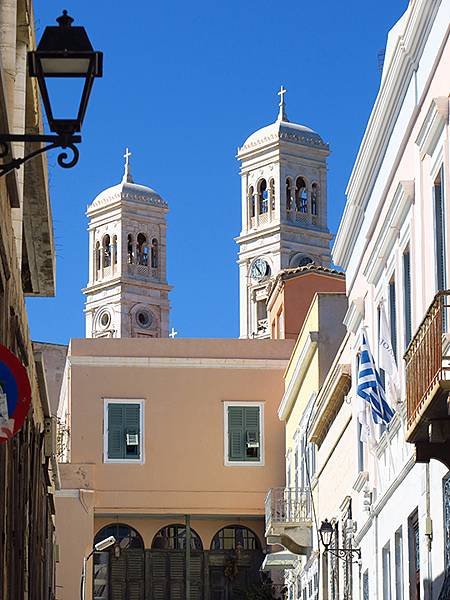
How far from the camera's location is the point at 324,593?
32.8 meters

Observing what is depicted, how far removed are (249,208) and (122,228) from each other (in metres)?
14.5

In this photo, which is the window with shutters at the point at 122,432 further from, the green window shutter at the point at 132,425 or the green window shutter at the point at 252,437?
the green window shutter at the point at 252,437

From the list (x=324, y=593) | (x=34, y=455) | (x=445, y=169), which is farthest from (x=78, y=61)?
(x=324, y=593)

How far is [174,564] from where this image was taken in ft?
151

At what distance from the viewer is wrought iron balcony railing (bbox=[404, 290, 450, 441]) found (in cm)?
1301

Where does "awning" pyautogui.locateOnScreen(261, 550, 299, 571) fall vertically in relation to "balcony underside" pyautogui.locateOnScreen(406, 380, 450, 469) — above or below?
below

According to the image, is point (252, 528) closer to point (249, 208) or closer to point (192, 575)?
point (192, 575)

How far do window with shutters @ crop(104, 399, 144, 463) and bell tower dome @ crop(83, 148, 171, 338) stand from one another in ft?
276

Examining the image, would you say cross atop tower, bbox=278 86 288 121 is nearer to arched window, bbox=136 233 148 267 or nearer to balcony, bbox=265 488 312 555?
arched window, bbox=136 233 148 267

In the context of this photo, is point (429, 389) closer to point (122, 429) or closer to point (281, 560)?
point (281, 560)

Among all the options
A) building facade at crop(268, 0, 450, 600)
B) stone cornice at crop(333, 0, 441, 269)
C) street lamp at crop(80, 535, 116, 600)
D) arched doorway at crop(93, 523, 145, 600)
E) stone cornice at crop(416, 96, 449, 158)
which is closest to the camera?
building facade at crop(268, 0, 450, 600)

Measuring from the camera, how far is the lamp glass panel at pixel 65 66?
8656 mm

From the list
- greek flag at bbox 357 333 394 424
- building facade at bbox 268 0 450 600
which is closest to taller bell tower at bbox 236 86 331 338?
building facade at bbox 268 0 450 600

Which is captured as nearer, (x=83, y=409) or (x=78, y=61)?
(x=78, y=61)
